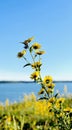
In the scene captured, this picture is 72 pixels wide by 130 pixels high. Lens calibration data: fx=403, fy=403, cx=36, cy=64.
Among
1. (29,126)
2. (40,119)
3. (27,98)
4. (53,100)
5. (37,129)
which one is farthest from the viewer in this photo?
(27,98)

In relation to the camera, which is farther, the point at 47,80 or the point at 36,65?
the point at 47,80

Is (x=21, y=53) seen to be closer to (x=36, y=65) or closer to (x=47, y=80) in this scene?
(x=36, y=65)

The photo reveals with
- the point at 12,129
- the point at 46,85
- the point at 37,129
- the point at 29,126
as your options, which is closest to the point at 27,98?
the point at 29,126

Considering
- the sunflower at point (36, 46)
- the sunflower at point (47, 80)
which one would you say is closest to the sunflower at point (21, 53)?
the sunflower at point (36, 46)

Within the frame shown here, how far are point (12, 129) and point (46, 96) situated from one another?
1.32 m

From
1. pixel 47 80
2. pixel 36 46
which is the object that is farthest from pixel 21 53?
pixel 47 80

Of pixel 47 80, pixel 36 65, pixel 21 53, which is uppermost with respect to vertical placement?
pixel 21 53

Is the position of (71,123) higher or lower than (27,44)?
lower

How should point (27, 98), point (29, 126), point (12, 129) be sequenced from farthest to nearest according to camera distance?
point (27, 98) → point (29, 126) → point (12, 129)

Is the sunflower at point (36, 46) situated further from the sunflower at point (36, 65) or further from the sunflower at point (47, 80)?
the sunflower at point (47, 80)

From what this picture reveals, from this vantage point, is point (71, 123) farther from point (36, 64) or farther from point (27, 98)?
point (27, 98)

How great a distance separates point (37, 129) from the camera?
7.62 m

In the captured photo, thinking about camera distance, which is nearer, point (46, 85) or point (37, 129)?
point (46, 85)

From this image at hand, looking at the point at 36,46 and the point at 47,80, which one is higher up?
the point at 36,46
